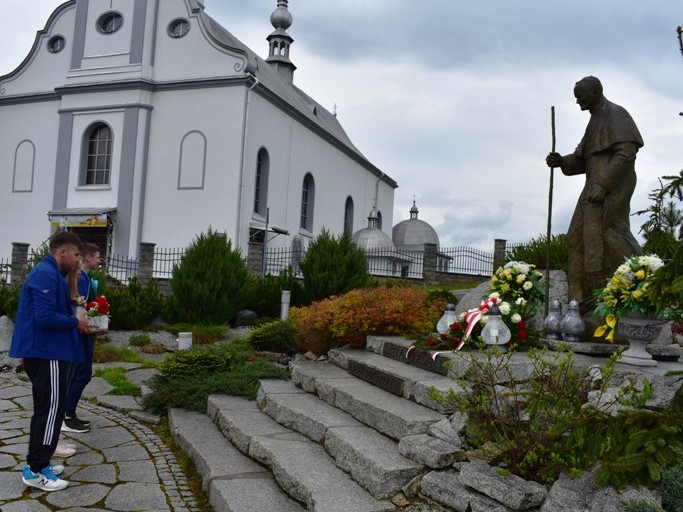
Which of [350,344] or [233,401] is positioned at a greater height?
[350,344]

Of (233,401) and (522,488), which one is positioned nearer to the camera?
(522,488)

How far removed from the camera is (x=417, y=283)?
20812 mm

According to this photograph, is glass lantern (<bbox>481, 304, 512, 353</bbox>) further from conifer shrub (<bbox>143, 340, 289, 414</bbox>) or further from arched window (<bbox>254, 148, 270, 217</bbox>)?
arched window (<bbox>254, 148, 270, 217</bbox>)

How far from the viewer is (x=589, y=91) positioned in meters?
6.94

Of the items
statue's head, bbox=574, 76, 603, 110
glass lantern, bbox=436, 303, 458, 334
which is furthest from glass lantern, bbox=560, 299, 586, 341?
statue's head, bbox=574, 76, 603, 110

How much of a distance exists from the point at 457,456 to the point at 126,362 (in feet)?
23.4

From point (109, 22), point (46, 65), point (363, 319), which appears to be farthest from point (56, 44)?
point (363, 319)

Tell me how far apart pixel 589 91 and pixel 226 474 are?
5.57m

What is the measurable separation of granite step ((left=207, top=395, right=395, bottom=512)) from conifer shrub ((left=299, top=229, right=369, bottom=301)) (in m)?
9.13

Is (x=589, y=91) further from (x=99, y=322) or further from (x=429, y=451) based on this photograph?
(x=99, y=322)

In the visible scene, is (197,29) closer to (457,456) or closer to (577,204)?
(577,204)

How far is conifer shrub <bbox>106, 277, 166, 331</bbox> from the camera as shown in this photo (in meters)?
12.9

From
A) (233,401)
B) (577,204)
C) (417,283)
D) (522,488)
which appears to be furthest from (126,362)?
(417,283)

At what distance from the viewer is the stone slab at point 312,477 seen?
3689 mm
